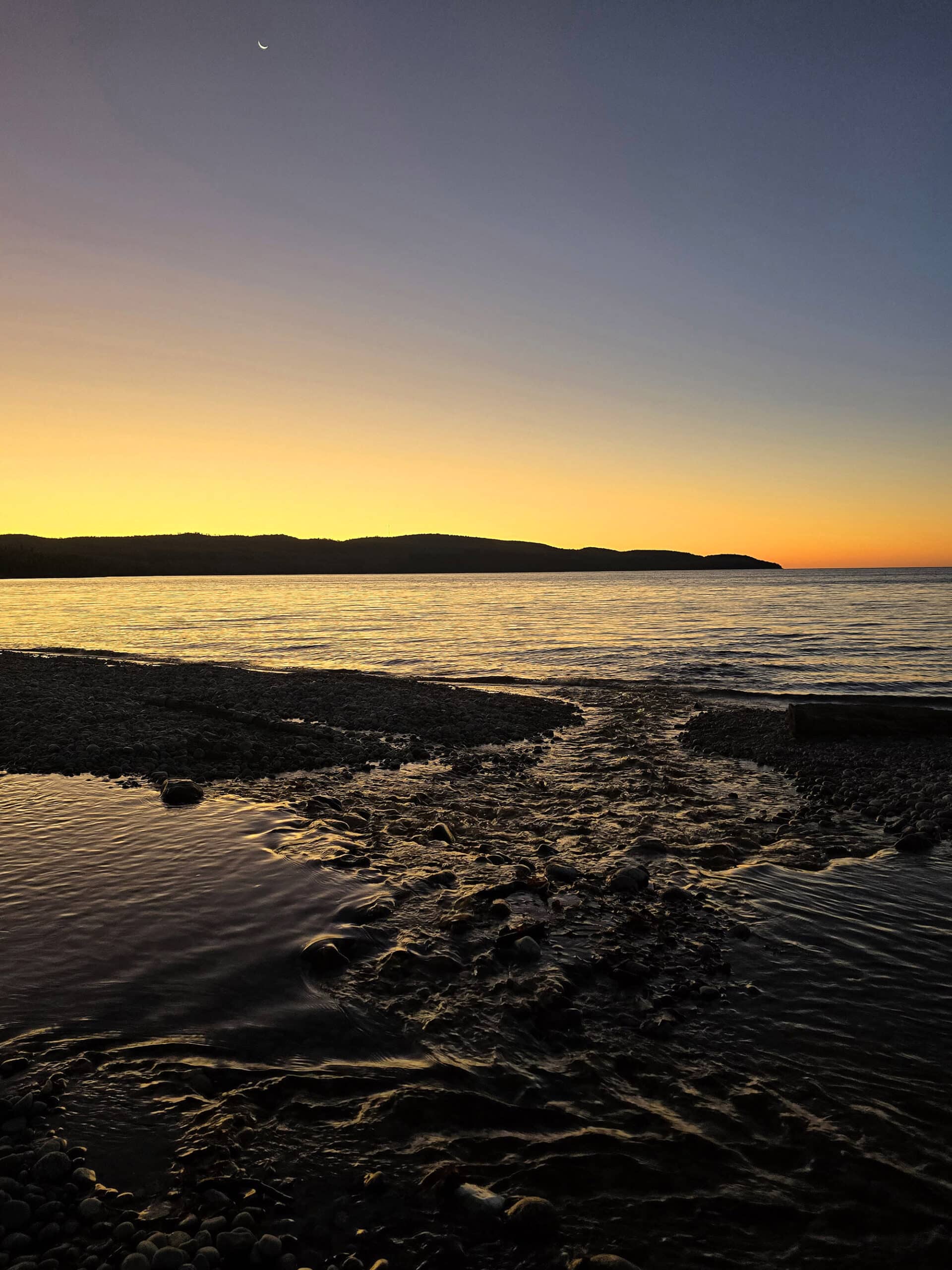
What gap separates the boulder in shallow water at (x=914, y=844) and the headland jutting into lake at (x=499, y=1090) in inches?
1.6

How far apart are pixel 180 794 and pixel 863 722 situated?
15.3 metres

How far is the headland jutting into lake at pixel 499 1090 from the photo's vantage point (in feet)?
12.0

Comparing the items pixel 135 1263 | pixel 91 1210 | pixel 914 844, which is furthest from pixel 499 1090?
pixel 914 844

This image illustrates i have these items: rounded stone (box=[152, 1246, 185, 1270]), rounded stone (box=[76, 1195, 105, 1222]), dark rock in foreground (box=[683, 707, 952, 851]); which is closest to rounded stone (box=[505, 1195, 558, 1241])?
rounded stone (box=[152, 1246, 185, 1270])

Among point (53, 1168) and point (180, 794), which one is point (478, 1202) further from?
point (180, 794)

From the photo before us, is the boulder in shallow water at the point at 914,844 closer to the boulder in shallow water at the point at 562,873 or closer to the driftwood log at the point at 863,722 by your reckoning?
the boulder in shallow water at the point at 562,873

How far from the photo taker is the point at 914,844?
966cm

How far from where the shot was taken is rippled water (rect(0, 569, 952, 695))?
3109 centimetres

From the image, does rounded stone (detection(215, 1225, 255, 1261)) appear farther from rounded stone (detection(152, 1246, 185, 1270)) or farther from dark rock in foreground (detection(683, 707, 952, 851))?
dark rock in foreground (detection(683, 707, 952, 851))

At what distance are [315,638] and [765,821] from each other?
36575mm

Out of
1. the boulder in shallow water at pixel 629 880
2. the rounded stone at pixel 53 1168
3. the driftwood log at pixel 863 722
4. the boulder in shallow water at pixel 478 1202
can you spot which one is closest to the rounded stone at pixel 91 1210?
the rounded stone at pixel 53 1168

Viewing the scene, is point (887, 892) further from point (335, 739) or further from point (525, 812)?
point (335, 739)

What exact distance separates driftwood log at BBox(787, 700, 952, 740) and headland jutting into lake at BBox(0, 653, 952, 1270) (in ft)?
18.8

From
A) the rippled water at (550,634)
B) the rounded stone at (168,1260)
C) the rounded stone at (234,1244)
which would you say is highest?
the rounded stone at (168,1260)
